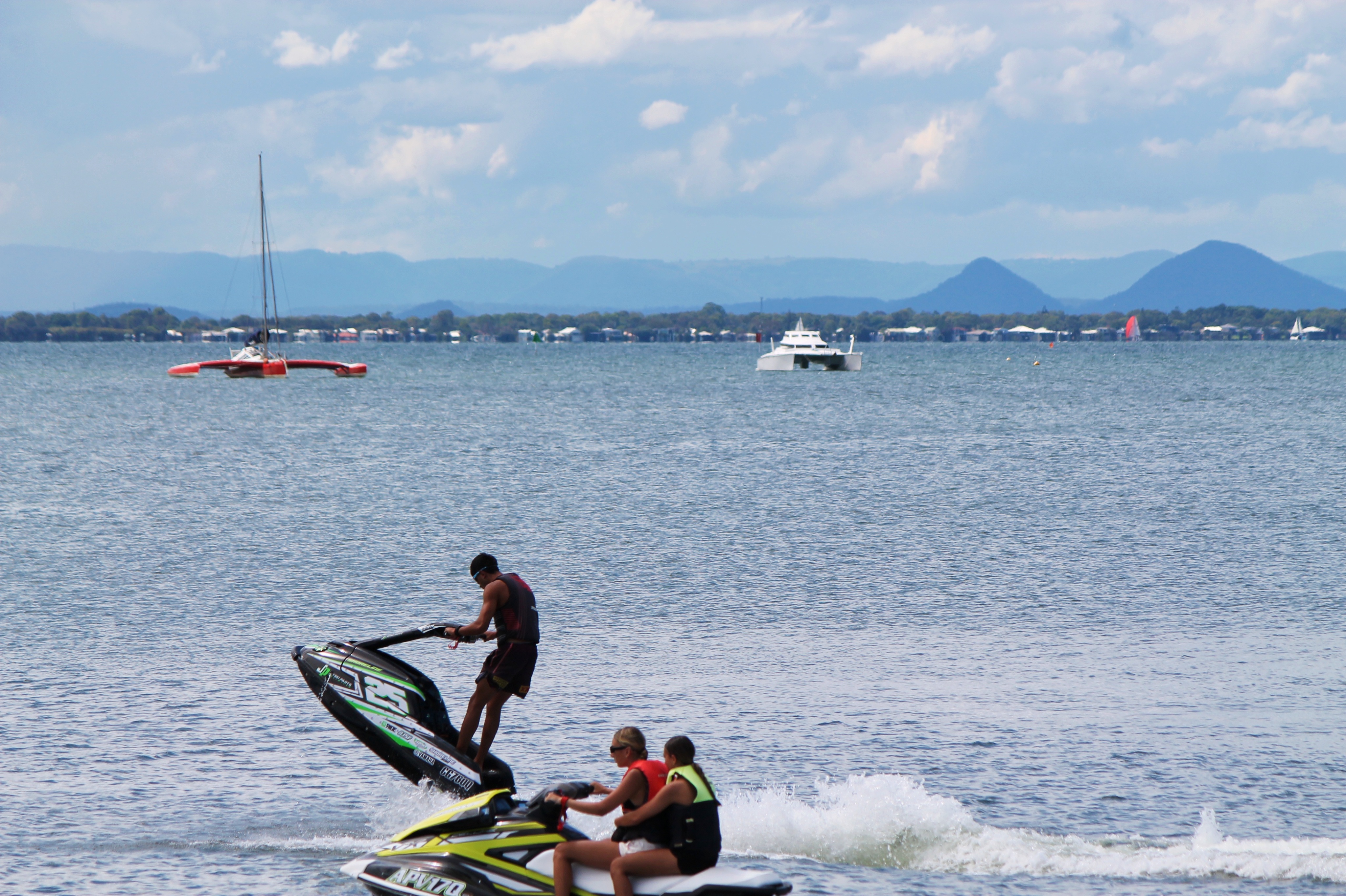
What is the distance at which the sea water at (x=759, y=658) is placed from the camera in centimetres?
1382

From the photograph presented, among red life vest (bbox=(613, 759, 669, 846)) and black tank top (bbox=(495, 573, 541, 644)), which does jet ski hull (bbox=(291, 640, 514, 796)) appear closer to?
black tank top (bbox=(495, 573, 541, 644))

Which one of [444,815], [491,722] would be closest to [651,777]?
[444,815]

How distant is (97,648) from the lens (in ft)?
70.9

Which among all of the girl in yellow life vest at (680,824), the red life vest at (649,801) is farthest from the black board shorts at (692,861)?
the red life vest at (649,801)

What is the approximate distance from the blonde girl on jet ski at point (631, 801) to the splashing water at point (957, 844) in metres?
3.32

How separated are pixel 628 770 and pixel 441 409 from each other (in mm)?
88450

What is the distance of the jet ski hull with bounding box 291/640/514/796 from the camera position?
45.6 ft

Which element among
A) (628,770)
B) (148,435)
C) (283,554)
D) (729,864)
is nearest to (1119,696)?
(729,864)

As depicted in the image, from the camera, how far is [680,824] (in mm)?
10305

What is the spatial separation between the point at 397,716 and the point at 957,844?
224 inches

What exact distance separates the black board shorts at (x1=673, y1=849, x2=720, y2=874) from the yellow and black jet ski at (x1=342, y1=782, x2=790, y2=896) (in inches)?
8.9

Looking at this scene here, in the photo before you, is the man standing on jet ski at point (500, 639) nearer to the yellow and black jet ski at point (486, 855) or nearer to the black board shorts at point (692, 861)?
the yellow and black jet ski at point (486, 855)

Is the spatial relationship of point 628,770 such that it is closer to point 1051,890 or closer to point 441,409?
point 1051,890

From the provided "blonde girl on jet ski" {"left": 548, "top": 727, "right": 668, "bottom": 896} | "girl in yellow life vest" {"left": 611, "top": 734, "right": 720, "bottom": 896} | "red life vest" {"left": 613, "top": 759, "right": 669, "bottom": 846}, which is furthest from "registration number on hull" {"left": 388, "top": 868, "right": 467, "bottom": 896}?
"red life vest" {"left": 613, "top": 759, "right": 669, "bottom": 846}
